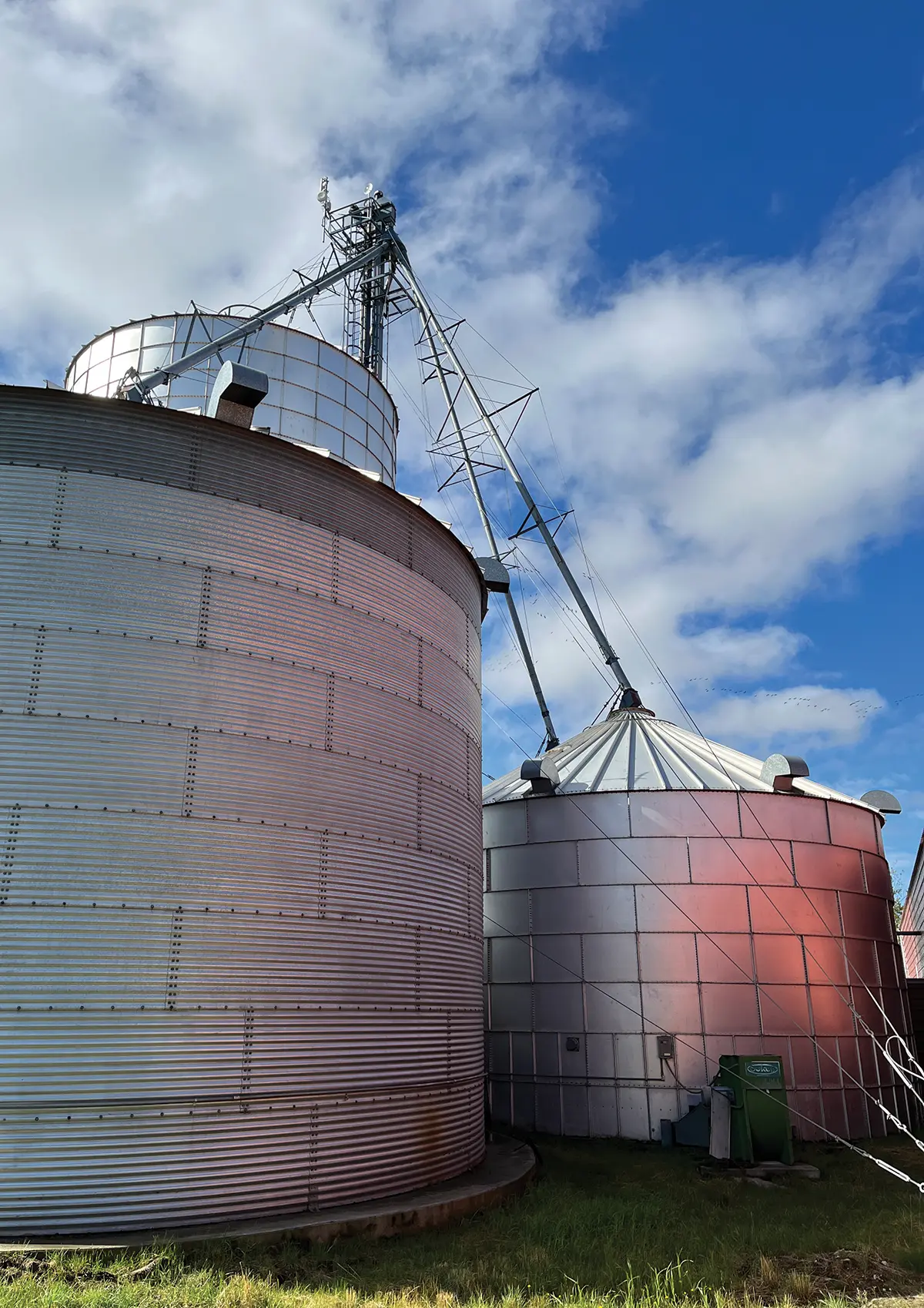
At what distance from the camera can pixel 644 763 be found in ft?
75.9

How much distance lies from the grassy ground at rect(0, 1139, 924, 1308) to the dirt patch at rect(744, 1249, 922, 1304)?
0.06ft

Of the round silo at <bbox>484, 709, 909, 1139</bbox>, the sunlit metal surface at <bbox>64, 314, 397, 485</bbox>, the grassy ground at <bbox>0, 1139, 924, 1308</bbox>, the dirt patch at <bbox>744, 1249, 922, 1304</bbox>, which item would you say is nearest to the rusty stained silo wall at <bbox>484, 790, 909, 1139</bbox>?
the round silo at <bbox>484, 709, 909, 1139</bbox>

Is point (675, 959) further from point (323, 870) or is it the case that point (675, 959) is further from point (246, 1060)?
point (246, 1060)

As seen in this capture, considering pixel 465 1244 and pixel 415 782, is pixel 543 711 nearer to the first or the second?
pixel 415 782

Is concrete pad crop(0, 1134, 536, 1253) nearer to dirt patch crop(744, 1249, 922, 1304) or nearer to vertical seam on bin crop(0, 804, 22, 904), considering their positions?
vertical seam on bin crop(0, 804, 22, 904)

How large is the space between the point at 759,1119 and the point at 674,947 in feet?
13.3

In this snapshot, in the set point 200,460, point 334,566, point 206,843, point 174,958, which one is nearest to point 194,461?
point 200,460

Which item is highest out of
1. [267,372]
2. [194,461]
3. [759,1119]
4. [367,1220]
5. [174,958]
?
[267,372]

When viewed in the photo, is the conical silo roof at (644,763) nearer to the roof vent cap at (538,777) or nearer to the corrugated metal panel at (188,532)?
the roof vent cap at (538,777)

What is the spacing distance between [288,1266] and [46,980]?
3.77 m

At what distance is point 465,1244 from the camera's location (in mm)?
10820

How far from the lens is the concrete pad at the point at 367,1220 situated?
30.4 ft

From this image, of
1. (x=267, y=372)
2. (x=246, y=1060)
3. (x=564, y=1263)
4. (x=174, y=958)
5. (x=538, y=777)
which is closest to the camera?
(x=564, y=1263)

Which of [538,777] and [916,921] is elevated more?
[538,777]
